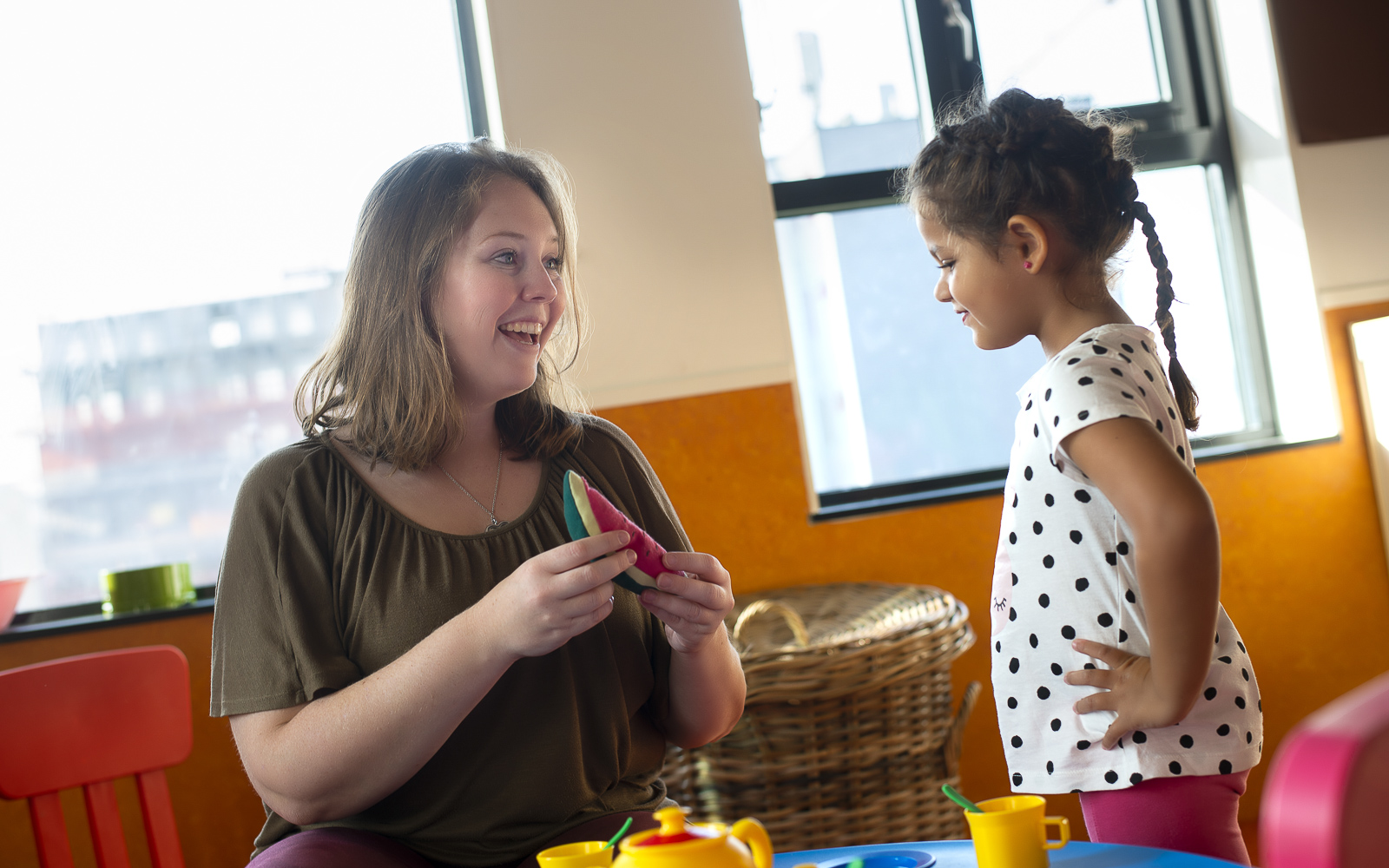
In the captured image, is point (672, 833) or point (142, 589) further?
point (142, 589)

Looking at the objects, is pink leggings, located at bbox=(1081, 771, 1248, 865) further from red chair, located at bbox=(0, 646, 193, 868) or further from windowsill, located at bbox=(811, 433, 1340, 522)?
windowsill, located at bbox=(811, 433, 1340, 522)

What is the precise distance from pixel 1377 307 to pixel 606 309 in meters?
1.92

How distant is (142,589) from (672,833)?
5.97ft

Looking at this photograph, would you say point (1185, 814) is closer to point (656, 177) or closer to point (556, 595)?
point (556, 595)

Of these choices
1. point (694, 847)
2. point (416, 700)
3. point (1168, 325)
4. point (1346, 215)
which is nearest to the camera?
point (694, 847)

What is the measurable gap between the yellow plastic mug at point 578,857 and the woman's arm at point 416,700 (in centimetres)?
21

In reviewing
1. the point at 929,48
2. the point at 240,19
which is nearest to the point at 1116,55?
the point at 929,48

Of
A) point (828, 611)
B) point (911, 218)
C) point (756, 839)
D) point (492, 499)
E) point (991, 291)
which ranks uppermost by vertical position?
point (911, 218)

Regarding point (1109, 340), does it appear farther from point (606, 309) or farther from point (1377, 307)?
point (1377, 307)

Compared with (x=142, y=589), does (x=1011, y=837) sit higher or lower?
lower

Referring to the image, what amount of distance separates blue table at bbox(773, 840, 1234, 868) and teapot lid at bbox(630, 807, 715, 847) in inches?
8.8

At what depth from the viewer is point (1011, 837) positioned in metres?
0.70

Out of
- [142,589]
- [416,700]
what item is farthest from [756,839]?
[142,589]

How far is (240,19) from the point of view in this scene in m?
2.31
